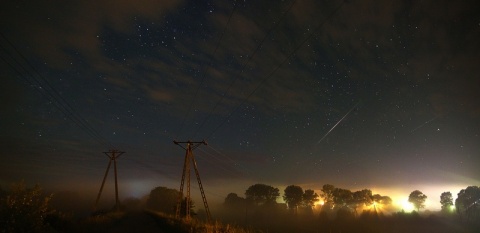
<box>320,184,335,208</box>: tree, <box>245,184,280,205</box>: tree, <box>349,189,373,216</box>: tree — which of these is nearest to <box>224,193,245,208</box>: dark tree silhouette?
<box>245,184,280,205</box>: tree

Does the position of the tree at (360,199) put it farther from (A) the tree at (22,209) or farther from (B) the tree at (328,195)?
(A) the tree at (22,209)

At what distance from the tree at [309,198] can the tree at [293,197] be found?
232 centimetres

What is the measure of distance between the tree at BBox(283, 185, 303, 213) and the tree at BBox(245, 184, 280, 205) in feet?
24.0

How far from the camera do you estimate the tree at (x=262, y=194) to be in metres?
109

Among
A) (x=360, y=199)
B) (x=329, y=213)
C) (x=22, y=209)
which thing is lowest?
(x=329, y=213)

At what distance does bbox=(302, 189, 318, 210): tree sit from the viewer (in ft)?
334

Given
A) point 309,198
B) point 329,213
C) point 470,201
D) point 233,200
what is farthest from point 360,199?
point 233,200

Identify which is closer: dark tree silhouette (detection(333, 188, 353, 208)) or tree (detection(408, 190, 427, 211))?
dark tree silhouette (detection(333, 188, 353, 208))

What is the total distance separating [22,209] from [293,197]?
3829 inches

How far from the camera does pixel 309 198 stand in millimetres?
101938

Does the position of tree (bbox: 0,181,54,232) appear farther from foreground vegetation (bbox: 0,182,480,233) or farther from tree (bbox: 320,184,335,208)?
tree (bbox: 320,184,335,208)

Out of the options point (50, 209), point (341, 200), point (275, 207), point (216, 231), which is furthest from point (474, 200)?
point (50, 209)

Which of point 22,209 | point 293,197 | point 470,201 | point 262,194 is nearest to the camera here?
point 22,209

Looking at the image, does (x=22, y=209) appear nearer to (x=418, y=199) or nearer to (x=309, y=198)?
(x=309, y=198)
